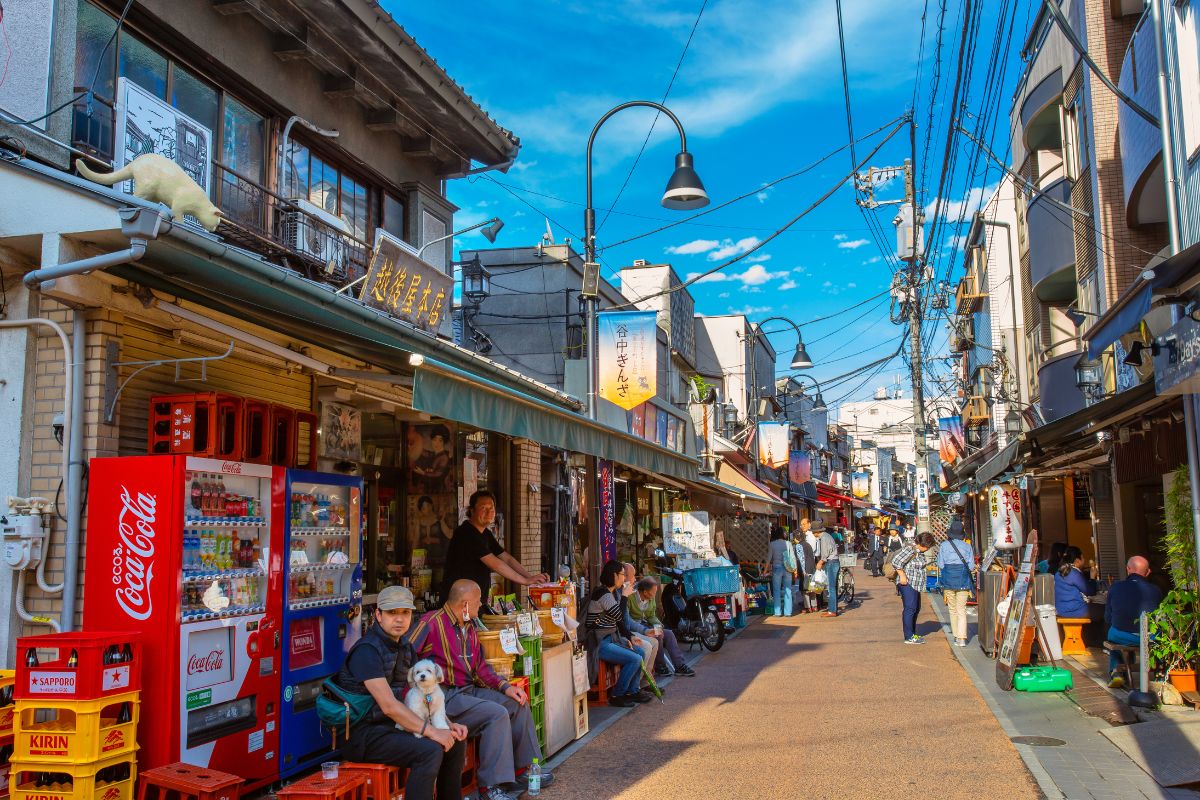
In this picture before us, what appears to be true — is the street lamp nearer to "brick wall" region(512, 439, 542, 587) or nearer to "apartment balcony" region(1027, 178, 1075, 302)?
"brick wall" region(512, 439, 542, 587)

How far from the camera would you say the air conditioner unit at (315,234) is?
1029 cm

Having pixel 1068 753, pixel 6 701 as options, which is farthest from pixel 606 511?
pixel 6 701

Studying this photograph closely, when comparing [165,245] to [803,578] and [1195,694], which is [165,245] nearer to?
[1195,694]

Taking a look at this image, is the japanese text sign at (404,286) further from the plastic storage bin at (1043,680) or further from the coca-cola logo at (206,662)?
the plastic storage bin at (1043,680)

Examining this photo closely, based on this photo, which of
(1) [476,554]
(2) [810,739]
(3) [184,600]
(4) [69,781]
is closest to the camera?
(4) [69,781]

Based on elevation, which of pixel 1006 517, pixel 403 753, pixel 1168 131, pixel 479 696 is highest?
pixel 1168 131

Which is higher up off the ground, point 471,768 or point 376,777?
point 376,777

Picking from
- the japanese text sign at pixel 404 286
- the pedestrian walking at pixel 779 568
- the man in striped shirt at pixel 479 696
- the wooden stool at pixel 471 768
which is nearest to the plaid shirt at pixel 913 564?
the pedestrian walking at pixel 779 568

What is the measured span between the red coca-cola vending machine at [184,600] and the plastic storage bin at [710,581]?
9.64 metres

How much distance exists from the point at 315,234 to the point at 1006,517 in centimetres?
1145

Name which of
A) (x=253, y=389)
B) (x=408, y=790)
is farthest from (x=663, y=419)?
(x=408, y=790)

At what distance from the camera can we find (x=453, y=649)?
7203mm

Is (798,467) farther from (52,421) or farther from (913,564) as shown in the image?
(52,421)

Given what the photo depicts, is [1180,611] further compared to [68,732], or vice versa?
[1180,611]
